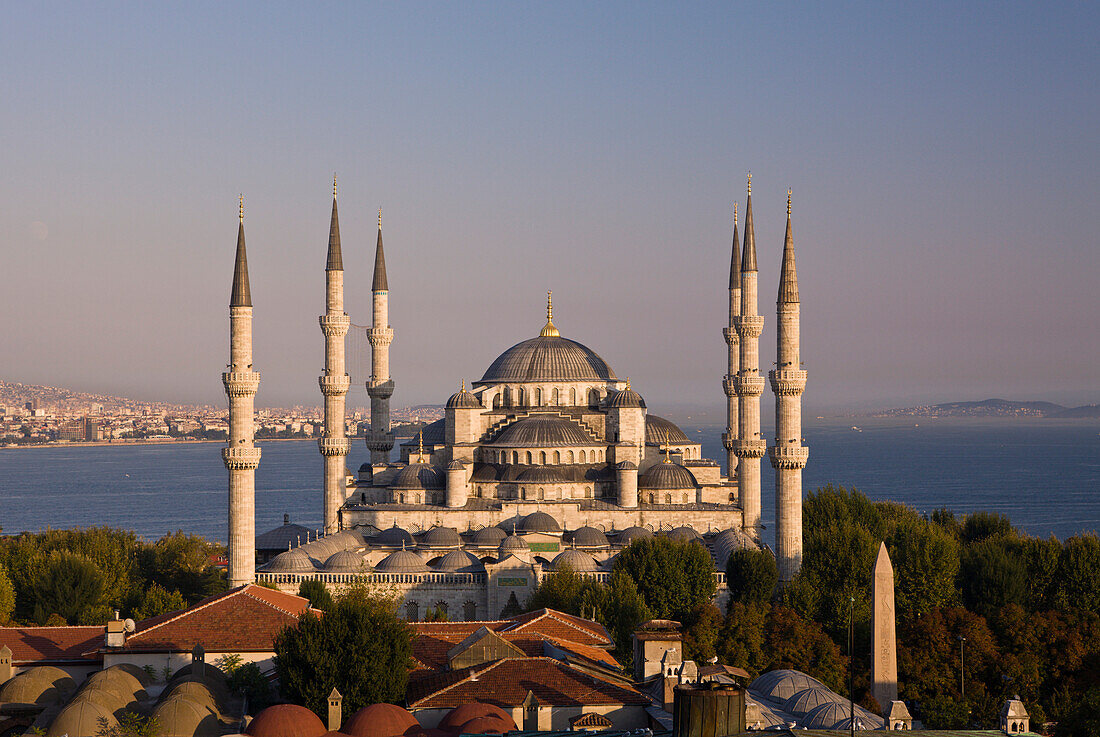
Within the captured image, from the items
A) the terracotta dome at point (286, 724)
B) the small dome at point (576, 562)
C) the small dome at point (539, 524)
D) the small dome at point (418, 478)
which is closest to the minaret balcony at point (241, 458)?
the small dome at point (576, 562)

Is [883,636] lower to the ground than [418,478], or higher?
lower

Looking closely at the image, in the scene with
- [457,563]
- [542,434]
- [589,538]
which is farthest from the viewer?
[542,434]

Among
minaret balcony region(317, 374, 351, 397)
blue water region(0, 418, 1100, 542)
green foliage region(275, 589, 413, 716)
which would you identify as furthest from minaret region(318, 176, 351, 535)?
blue water region(0, 418, 1100, 542)

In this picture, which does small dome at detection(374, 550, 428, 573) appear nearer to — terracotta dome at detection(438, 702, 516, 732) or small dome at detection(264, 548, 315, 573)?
small dome at detection(264, 548, 315, 573)

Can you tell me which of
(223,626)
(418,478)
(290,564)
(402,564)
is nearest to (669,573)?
(402,564)

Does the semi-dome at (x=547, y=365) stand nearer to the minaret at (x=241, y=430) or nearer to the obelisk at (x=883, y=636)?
the minaret at (x=241, y=430)

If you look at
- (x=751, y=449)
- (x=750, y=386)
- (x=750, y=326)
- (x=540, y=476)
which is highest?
(x=750, y=326)

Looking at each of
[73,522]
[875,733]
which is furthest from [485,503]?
[73,522]

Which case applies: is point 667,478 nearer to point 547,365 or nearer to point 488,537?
point 488,537
